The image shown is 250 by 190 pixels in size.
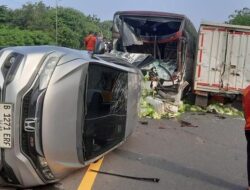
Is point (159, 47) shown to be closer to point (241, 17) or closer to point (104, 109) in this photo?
point (104, 109)

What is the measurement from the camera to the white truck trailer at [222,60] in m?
15.5

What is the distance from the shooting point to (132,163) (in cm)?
714

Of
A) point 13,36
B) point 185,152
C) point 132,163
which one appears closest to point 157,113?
point 185,152

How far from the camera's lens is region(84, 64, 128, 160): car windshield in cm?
571

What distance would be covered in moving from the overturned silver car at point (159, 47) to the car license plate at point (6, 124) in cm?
1020

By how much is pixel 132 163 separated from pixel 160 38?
968cm

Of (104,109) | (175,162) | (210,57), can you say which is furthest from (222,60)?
(104,109)

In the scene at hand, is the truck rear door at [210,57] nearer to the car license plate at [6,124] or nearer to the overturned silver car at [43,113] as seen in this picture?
the overturned silver car at [43,113]

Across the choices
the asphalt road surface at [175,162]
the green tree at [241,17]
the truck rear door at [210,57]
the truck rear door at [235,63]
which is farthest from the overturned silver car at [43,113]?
the green tree at [241,17]

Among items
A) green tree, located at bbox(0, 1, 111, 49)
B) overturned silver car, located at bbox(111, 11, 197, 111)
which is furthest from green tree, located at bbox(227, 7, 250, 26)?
overturned silver car, located at bbox(111, 11, 197, 111)

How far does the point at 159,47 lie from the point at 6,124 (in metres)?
12.3

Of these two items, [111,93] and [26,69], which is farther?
[111,93]

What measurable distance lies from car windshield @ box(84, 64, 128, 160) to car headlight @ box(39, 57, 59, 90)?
2.03 feet

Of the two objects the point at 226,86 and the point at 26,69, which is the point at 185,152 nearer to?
the point at 26,69
